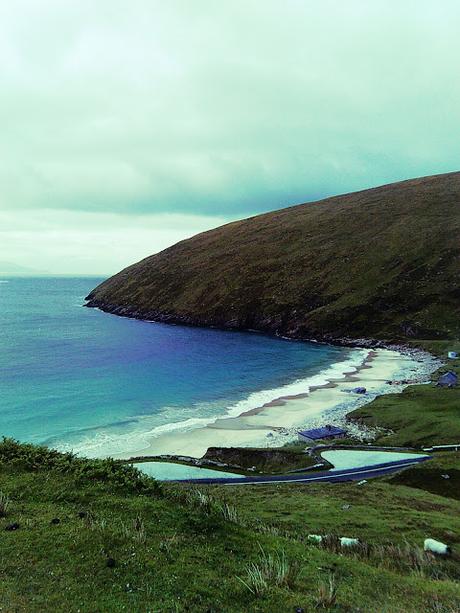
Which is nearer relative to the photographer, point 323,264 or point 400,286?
point 400,286

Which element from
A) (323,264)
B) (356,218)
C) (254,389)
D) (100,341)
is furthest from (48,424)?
(356,218)

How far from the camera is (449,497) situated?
3438 centimetres

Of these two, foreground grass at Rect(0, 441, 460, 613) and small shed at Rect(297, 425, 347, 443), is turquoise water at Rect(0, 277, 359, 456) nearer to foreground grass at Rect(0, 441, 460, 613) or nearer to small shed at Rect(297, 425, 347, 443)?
small shed at Rect(297, 425, 347, 443)

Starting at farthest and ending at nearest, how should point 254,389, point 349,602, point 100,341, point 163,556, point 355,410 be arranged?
point 100,341, point 254,389, point 355,410, point 163,556, point 349,602

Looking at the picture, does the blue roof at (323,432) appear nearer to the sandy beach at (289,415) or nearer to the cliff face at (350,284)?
the sandy beach at (289,415)

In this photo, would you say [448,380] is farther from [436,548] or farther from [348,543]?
[348,543]

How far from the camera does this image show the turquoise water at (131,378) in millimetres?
59438

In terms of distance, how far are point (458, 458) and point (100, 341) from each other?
106 meters

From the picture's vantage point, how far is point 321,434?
52.5 m

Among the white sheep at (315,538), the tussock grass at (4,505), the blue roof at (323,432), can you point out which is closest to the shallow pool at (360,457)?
the blue roof at (323,432)

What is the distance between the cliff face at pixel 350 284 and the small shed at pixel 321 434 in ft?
274

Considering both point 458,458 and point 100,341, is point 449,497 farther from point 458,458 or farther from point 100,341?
point 100,341

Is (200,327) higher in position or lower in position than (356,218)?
lower

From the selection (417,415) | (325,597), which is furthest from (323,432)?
(325,597)
